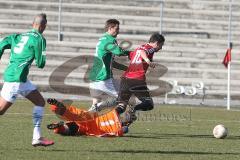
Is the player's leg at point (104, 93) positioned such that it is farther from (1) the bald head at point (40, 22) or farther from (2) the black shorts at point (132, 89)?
(1) the bald head at point (40, 22)

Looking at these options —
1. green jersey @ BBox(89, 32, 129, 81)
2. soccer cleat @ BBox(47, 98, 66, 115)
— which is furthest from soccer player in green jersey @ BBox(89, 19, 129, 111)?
soccer cleat @ BBox(47, 98, 66, 115)

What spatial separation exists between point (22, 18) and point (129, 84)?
51.5ft

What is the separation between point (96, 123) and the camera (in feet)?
44.3

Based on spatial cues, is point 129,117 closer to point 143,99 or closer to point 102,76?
point 143,99

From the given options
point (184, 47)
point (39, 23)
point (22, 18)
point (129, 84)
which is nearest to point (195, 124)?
point (129, 84)

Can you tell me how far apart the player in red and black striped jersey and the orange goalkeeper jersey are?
471mm

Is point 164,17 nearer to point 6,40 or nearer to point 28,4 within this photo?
point 28,4

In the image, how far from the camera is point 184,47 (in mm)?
28547

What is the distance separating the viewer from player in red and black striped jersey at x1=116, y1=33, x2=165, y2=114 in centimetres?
1404

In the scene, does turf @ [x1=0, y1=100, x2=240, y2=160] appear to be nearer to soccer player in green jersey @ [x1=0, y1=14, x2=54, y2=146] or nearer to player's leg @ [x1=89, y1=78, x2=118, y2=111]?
soccer player in green jersey @ [x1=0, y1=14, x2=54, y2=146]

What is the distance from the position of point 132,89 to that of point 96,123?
4.22 feet

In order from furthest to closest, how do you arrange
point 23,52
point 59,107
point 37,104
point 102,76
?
point 102,76, point 59,107, point 37,104, point 23,52

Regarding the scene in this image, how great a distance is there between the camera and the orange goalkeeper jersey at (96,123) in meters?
13.4

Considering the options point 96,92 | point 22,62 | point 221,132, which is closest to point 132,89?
point 96,92
